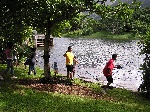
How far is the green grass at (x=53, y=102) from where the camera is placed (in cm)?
1351

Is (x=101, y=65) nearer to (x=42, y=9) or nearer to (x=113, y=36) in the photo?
(x=42, y=9)

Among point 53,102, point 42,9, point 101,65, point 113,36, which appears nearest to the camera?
point 53,102

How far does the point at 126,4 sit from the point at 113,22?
156 meters

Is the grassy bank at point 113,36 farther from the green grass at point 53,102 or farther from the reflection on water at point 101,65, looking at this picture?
the green grass at point 53,102

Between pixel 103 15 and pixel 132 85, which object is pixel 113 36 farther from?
pixel 103 15

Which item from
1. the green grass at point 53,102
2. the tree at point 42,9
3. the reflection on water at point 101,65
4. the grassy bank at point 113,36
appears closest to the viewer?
the green grass at point 53,102

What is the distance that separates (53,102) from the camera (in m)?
14.6

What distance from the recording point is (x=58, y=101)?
14.9 m

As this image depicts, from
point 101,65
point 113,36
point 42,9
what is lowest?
point 101,65

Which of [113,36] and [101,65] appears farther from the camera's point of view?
[113,36]

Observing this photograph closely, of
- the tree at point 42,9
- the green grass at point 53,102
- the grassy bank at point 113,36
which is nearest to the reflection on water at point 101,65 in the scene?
the green grass at point 53,102

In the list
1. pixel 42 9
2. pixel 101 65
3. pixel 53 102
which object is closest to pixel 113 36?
pixel 101 65

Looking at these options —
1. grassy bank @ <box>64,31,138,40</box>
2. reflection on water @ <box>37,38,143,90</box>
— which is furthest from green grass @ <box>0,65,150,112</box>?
grassy bank @ <box>64,31,138,40</box>

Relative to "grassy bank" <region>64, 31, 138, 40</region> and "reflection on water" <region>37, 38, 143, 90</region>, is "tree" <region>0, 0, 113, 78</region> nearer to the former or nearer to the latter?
"reflection on water" <region>37, 38, 143, 90</region>
